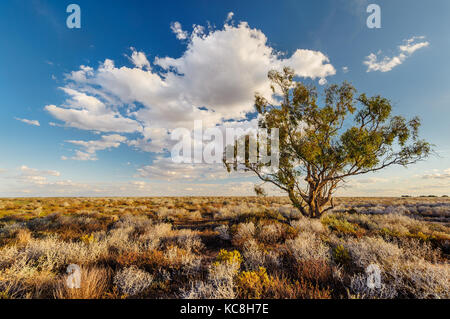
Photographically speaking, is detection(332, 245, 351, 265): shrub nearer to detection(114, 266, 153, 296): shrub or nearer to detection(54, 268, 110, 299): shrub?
detection(114, 266, 153, 296): shrub

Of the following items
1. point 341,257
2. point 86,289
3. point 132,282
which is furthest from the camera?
point 341,257

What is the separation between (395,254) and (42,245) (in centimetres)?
1078

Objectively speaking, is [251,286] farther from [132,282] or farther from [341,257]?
[341,257]

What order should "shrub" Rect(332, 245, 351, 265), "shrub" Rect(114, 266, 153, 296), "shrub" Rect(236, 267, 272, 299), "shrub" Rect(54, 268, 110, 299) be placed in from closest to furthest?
"shrub" Rect(54, 268, 110, 299) < "shrub" Rect(236, 267, 272, 299) < "shrub" Rect(114, 266, 153, 296) < "shrub" Rect(332, 245, 351, 265)

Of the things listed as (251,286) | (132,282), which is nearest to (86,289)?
(132,282)

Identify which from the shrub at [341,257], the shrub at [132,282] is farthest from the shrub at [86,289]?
the shrub at [341,257]

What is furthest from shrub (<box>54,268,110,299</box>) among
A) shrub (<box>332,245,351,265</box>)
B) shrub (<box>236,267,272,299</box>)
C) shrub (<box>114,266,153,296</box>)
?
shrub (<box>332,245,351,265</box>)

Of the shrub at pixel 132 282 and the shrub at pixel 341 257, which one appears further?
the shrub at pixel 341 257

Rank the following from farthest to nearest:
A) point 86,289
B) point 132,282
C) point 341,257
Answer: point 341,257 → point 132,282 → point 86,289

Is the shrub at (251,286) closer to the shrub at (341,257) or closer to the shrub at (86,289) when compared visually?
the shrub at (341,257)

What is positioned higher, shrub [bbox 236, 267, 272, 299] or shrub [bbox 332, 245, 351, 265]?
shrub [bbox 236, 267, 272, 299]

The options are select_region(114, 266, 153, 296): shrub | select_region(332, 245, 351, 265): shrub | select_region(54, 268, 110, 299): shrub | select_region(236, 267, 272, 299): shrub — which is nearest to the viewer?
select_region(54, 268, 110, 299): shrub
